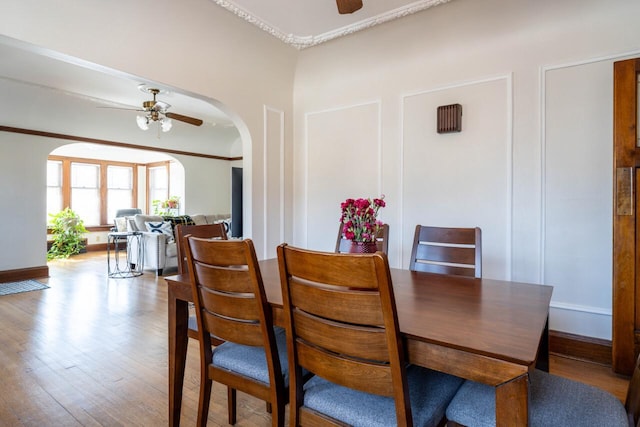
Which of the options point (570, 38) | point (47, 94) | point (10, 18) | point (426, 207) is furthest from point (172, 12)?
point (47, 94)

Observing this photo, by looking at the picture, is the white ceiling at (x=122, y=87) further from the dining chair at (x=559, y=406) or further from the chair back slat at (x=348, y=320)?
the dining chair at (x=559, y=406)

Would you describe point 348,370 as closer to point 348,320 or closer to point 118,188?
point 348,320

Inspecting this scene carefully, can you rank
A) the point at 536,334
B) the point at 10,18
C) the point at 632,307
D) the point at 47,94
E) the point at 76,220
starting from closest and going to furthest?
the point at 536,334 < the point at 10,18 < the point at 632,307 < the point at 47,94 < the point at 76,220

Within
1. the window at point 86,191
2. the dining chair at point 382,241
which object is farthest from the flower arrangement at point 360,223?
the window at point 86,191

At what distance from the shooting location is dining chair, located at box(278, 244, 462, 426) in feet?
3.10

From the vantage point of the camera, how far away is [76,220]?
7668mm

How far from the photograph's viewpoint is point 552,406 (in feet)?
3.57

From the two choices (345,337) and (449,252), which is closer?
(345,337)

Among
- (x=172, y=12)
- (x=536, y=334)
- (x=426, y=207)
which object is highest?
(x=172, y=12)

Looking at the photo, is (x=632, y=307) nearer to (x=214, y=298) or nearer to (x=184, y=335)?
(x=214, y=298)

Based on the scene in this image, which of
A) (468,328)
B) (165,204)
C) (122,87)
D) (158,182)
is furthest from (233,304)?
(158,182)

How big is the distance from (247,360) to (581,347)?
2465 mm

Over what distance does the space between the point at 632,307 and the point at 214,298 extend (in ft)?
8.16

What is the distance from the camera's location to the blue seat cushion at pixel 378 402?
1.06 m
